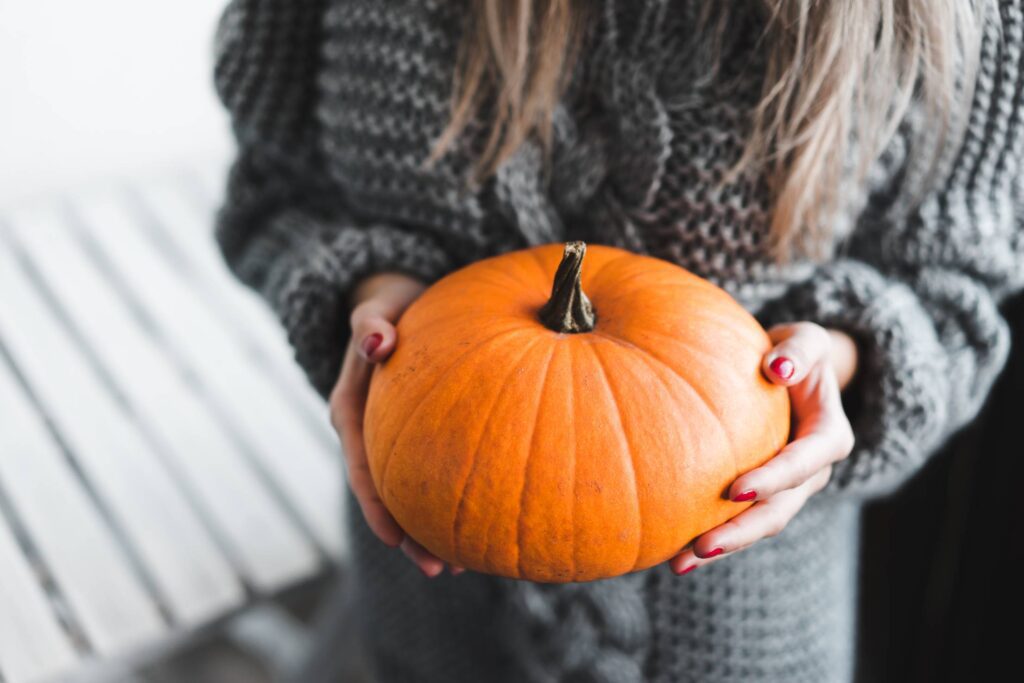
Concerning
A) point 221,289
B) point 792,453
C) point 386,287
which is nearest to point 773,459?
point 792,453

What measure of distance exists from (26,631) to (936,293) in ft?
2.83

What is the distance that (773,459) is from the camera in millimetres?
512

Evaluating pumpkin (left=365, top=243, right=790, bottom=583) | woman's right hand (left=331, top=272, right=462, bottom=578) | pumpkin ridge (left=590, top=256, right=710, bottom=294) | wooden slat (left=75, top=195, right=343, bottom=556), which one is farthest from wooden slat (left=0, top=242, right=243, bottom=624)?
pumpkin ridge (left=590, top=256, right=710, bottom=294)

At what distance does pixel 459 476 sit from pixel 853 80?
1.33 feet

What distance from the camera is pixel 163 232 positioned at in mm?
1296

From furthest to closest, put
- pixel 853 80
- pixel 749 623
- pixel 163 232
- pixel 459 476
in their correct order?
1. pixel 163 232
2. pixel 749 623
3. pixel 853 80
4. pixel 459 476

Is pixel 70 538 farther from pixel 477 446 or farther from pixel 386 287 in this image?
pixel 477 446

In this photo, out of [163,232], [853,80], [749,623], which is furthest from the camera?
[163,232]

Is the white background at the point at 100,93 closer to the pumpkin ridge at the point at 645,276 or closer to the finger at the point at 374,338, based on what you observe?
the finger at the point at 374,338

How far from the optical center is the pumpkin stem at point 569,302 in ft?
1.59

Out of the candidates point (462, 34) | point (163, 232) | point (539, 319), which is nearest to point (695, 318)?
point (539, 319)

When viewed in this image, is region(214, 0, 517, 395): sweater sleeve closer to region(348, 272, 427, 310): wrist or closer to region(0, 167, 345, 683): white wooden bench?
region(348, 272, 427, 310): wrist

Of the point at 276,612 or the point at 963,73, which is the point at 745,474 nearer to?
the point at 963,73

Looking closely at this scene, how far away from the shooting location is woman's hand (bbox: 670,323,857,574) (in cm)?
51
